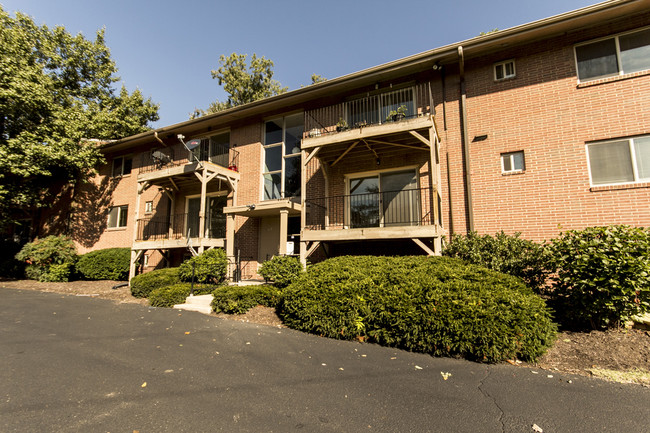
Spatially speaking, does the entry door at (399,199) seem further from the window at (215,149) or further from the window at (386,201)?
the window at (215,149)

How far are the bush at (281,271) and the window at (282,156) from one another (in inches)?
141

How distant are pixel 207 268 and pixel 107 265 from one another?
22.6 ft

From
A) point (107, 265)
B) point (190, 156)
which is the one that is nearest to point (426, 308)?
point (190, 156)

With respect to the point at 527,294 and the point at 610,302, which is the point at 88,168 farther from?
the point at 610,302

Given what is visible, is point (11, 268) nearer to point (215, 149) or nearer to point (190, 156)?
point (190, 156)

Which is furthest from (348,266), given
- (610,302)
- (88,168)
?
(88,168)

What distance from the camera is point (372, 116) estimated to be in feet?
32.0

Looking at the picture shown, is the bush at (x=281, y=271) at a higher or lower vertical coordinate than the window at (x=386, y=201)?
lower

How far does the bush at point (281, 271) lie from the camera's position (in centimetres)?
764

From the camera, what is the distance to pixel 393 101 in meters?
9.55

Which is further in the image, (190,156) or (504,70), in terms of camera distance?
(190,156)

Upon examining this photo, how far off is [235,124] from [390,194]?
7326 millimetres

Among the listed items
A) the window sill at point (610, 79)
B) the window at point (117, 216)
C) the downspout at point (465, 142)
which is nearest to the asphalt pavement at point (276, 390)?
the downspout at point (465, 142)

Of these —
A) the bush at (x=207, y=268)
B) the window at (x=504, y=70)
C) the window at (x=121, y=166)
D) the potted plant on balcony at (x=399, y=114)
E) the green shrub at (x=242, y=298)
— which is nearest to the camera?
the green shrub at (x=242, y=298)
